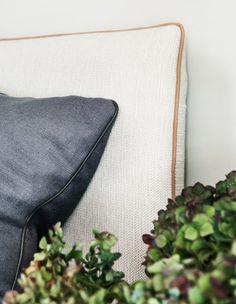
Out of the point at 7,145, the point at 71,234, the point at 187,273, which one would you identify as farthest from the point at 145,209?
the point at 187,273

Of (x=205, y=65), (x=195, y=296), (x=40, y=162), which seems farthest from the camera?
(x=205, y=65)

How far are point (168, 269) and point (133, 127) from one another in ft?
1.45

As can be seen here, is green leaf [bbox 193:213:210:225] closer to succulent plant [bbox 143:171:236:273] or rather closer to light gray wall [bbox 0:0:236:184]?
succulent plant [bbox 143:171:236:273]

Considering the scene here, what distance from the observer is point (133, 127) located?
81cm

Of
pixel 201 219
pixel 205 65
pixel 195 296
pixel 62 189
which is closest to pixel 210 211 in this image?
pixel 201 219

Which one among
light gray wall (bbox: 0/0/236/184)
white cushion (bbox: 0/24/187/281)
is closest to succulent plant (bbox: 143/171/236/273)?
white cushion (bbox: 0/24/187/281)

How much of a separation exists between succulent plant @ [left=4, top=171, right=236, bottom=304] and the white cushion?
8.5 inches

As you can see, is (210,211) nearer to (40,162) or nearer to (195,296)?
(195,296)

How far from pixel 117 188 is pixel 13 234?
22 centimetres

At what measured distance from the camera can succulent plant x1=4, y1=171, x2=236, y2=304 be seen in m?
0.37

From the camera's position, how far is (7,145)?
2.36 feet

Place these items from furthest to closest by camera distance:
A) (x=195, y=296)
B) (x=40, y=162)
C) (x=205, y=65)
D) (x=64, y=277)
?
(x=205, y=65), (x=40, y=162), (x=64, y=277), (x=195, y=296)

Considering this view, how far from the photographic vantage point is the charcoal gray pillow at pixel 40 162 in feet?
2.31

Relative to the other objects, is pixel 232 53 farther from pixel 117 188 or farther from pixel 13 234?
pixel 13 234
